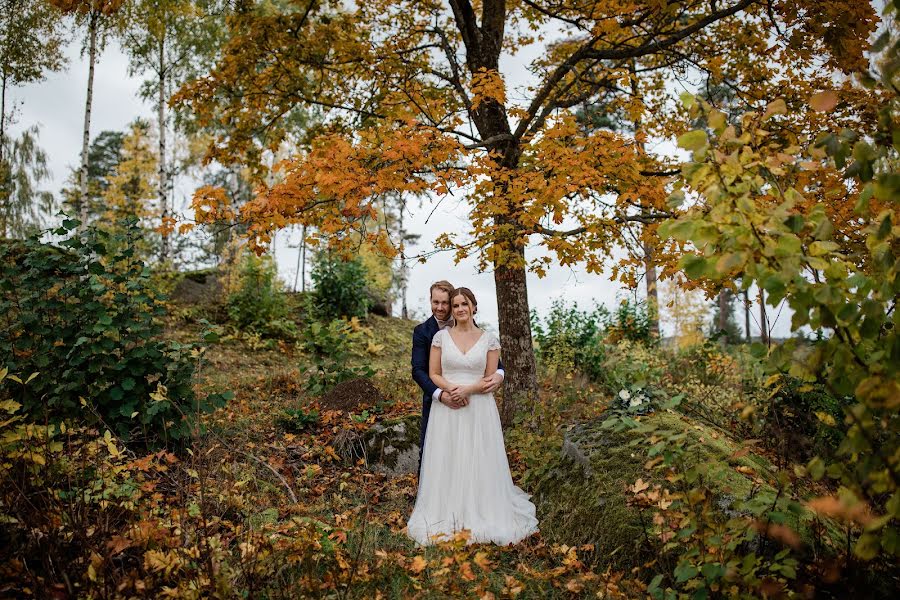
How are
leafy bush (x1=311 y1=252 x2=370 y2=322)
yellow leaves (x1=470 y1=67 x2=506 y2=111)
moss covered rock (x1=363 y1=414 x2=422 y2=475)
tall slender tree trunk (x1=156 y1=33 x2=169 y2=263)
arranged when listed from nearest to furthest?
yellow leaves (x1=470 y1=67 x2=506 y2=111)
moss covered rock (x1=363 y1=414 x2=422 y2=475)
leafy bush (x1=311 y1=252 x2=370 y2=322)
tall slender tree trunk (x1=156 y1=33 x2=169 y2=263)

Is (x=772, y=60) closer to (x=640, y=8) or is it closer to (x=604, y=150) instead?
(x=640, y=8)

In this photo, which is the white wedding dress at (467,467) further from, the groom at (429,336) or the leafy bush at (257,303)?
the leafy bush at (257,303)

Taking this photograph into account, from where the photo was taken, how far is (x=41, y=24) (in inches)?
623

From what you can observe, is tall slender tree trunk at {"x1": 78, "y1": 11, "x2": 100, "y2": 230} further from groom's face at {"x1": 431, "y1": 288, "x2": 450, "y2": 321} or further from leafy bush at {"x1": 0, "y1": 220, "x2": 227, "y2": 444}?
groom's face at {"x1": 431, "y1": 288, "x2": 450, "y2": 321}

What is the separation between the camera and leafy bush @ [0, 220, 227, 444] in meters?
4.46

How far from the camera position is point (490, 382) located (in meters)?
4.69

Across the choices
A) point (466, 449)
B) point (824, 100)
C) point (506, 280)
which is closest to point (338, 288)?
point (506, 280)

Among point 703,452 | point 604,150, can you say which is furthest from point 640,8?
point 703,452

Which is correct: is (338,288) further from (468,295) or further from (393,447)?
Answer: (468,295)

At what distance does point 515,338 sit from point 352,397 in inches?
89.8

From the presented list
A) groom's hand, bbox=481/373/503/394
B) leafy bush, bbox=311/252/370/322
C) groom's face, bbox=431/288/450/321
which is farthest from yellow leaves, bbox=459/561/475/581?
leafy bush, bbox=311/252/370/322

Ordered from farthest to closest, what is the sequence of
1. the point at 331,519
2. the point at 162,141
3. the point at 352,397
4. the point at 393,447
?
the point at 162,141, the point at 352,397, the point at 393,447, the point at 331,519

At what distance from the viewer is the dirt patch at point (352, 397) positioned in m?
6.94

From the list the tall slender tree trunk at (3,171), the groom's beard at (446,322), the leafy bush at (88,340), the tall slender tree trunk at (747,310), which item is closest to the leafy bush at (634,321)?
the tall slender tree trunk at (747,310)
